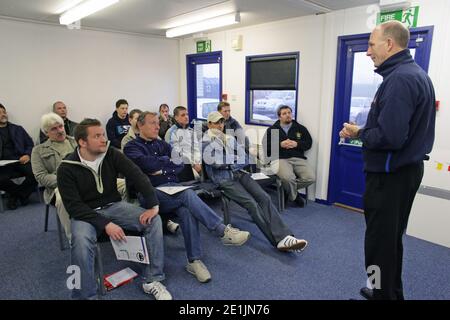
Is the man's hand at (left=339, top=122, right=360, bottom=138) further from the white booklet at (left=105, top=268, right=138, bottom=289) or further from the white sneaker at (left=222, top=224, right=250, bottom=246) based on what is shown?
the white booklet at (left=105, top=268, right=138, bottom=289)

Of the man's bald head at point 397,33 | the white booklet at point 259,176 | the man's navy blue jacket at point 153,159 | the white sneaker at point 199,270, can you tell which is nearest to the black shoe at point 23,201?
the man's navy blue jacket at point 153,159

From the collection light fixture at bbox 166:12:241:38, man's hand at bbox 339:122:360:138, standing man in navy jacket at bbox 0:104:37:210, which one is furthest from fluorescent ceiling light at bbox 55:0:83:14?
man's hand at bbox 339:122:360:138

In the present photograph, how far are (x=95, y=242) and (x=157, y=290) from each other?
538 mm

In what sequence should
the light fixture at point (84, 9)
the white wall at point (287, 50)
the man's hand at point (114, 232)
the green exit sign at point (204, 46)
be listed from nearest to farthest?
the man's hand at point (114, 232), the light fixture at point (84, 9), the white wall at point (287, 50), the green exit sign at point (204, 46)

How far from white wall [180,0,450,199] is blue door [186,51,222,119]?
1.50 feet

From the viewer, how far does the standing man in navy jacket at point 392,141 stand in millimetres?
1583

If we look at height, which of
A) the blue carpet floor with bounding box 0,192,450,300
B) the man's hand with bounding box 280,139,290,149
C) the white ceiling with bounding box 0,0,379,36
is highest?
the white ceiling with bounding box 0,0,379,36

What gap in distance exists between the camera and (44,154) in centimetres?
285


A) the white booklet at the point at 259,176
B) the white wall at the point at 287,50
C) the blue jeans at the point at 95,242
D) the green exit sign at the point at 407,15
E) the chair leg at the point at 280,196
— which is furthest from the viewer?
the white wall at the point at 287,50

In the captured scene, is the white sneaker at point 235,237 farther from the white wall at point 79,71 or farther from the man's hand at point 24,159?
the white wall at point 79,71

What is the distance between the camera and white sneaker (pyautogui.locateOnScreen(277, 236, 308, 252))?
2.67 m

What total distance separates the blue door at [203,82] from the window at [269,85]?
2.33ft

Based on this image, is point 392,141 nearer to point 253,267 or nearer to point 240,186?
point 253,267

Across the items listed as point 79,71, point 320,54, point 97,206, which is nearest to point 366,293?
point 97,206
